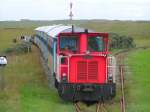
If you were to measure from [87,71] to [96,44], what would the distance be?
1282 millimetres

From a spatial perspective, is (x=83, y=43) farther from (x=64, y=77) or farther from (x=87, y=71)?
(x=64, y=77)

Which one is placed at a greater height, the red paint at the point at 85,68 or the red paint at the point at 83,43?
the red paint at the point at 83,43

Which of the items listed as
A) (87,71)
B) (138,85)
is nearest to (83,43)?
(87,71)

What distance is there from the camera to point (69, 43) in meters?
21.7

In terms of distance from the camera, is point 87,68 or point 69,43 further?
point 69,43

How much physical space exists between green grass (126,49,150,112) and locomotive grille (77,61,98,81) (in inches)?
69.9

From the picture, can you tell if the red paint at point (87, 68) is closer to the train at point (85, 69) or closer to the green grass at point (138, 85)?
the train at point (85, 69)

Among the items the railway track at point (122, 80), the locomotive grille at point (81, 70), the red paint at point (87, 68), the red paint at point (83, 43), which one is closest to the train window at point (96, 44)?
the red paint at point (83, 43)

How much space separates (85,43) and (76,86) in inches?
69.0

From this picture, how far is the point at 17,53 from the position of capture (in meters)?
47.8

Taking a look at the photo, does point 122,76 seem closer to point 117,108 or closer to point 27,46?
point 117,108

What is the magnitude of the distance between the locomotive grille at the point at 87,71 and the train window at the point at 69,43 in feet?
2.74

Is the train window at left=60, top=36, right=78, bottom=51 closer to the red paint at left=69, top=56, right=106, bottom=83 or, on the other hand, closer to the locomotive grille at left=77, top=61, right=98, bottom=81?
the red paint at left=69, top=56, right=106, bottom=83

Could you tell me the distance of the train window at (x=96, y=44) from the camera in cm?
2162
